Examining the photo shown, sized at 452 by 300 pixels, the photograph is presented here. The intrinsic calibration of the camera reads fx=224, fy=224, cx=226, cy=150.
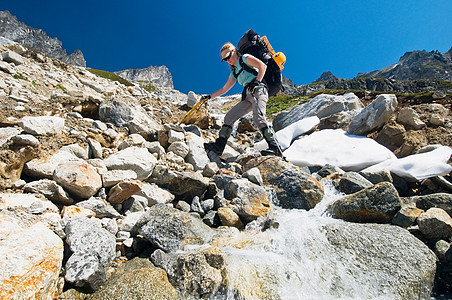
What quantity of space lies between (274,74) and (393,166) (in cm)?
373

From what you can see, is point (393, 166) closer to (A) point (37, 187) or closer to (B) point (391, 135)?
(B) point (391, 135)

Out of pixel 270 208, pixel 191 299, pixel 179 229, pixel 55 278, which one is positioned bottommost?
pixel 191 299

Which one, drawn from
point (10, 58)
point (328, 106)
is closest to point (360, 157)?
point (328, 106)

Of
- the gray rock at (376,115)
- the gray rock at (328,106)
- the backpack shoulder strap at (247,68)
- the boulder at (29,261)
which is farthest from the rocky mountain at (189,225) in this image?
the gray rock at (328,106)

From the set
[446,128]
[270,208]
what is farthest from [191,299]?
[446,128]

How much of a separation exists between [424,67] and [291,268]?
741 ft

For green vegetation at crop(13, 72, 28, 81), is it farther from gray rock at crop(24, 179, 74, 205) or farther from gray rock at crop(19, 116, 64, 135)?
gray rock at crop(24, 179, 74, 205)

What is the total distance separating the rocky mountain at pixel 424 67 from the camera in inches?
6073

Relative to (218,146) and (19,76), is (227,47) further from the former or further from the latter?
(19,76)

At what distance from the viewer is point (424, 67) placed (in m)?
164

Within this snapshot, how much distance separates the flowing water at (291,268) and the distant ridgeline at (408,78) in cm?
8775

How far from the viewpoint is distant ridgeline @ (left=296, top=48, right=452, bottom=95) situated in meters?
82.0

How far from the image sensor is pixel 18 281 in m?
1.76

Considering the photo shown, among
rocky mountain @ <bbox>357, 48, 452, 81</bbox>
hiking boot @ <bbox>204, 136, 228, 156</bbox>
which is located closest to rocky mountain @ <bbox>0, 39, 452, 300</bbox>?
hiking boot @ <bbox>204, 136, 228, 156</bbox>
